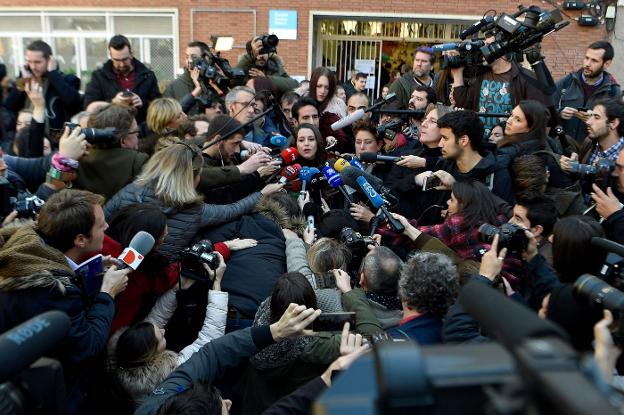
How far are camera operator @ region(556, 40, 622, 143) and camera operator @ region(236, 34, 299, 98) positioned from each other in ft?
9.06

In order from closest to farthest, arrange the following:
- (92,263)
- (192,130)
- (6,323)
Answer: (6,323), (92,263), (192,130)

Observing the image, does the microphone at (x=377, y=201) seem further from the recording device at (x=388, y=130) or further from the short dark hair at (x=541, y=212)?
the recording device at (x=388, y=130)

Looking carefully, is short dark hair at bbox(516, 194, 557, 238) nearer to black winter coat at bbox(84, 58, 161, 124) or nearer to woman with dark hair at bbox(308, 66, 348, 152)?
woman with dark hair at bbox(308, 66, 348, 152)

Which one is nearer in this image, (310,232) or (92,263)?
(92,263)

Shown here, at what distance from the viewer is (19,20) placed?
12477 millimetres

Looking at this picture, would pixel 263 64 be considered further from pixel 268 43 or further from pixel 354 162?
pixel 354 162

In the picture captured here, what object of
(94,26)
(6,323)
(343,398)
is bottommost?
(6,323)

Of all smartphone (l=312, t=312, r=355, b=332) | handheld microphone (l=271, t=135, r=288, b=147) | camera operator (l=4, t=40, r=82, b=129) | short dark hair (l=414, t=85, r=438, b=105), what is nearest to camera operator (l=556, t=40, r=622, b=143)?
short dark hair (l=414, t=85, r=438, b=105)

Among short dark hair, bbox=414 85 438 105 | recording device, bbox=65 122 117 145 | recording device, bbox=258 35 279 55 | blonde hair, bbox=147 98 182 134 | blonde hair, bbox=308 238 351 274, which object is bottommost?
blonde hair, bbox=308 238 351 274

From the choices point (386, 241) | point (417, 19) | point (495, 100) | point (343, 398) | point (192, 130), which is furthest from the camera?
point (417, 19)

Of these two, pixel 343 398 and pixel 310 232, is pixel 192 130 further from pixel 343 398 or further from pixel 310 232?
pixel 343 398

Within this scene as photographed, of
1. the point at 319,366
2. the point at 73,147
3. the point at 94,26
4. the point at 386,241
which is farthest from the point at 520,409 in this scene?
the point at 94,26

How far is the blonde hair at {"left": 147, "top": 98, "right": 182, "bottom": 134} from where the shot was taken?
408 cm

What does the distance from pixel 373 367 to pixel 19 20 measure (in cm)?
1415
